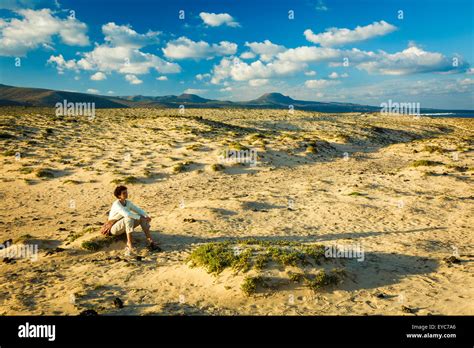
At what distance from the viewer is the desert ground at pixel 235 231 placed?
1046 centimetres

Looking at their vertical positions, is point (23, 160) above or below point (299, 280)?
above

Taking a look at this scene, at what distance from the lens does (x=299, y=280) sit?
35.9 ft

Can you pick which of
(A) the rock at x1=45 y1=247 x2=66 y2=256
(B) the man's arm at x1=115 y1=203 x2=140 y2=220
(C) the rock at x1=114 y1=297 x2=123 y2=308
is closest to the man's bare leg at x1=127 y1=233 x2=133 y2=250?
(B) the man's arm at x1=115 y1=203 x2=140 y2=220

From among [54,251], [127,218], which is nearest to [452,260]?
[127,218]

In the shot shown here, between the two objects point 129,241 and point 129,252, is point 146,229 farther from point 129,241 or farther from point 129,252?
point 129,252

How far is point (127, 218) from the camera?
13.9m

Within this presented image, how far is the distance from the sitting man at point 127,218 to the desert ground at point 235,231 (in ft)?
1.87

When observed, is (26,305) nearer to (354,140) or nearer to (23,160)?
(23,160)

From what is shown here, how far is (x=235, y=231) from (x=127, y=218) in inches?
208

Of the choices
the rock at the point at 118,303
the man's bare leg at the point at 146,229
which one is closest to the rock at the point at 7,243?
the man's bare leg at the point at 146,229

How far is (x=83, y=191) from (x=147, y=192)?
4.38m

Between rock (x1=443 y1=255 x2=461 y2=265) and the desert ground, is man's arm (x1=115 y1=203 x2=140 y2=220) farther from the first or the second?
rock (x1=443 y1=255 x2=461 y2=265)

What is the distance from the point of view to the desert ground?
1046 cm
